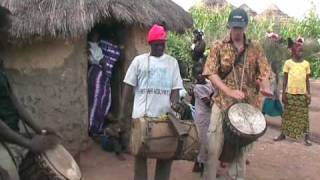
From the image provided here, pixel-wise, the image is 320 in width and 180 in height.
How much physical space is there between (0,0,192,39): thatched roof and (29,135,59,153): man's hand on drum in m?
3.10

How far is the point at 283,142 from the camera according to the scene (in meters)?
9.60

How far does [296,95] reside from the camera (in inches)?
364

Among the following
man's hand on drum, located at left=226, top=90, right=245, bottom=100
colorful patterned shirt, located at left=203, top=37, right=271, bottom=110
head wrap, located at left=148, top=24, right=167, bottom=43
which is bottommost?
man's hand on drum, located at left=226, top=90, right=245, bottom=100

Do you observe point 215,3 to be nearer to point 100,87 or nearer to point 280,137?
point 280,137

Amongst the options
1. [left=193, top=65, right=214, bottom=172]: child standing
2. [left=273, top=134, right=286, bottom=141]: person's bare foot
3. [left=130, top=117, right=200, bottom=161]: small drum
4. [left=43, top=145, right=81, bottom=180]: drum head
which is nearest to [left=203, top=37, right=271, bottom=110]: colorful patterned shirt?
[left=130, top=117, right=200, bottom=161]: small drum

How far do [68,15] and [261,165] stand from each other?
3093 mm

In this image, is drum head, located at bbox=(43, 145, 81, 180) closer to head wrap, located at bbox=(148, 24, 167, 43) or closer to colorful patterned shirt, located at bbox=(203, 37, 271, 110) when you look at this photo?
head wrap, located at bbox=(148, 24, 167, 43)

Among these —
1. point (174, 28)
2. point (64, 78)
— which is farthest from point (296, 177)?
point (64, 78)

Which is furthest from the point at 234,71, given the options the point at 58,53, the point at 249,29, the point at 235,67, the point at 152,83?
the point at 249,29

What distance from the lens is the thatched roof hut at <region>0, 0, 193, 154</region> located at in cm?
687

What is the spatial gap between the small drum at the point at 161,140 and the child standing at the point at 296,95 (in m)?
4.11

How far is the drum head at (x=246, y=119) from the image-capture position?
17.3ft

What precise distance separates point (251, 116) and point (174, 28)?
296 centimetres

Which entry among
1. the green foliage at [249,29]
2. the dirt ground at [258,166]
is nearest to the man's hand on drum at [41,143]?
the dirt ground at [258,166]
